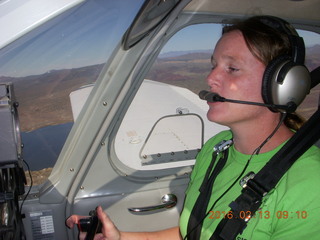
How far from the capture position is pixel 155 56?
5.60 ft

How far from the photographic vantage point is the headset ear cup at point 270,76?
1148 millimetres

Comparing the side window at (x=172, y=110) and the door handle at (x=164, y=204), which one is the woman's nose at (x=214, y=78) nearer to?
the side window at (x=172, y=110)

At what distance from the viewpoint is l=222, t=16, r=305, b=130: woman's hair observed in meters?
1.19

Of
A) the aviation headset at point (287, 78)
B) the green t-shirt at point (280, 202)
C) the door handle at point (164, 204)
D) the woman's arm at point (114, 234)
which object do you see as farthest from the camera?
the door handle at point (164, 204)

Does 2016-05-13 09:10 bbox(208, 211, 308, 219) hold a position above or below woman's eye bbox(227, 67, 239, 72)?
below

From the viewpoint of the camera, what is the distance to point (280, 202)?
1060 mm

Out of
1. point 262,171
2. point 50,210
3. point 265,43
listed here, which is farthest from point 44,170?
point 265,43

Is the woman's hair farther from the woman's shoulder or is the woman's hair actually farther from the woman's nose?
the woman's shoulder

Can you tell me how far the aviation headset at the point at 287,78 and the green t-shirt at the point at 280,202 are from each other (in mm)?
200

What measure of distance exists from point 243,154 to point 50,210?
3.71ft

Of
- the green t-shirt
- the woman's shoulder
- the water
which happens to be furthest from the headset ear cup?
the water

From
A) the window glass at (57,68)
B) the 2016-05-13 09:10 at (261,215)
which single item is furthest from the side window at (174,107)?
the 2016-05-13 09:10 at (261,215)

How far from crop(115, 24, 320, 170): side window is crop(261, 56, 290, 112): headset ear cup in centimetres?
68

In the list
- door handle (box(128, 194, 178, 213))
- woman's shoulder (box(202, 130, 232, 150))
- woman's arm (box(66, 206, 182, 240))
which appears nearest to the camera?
woman's arm (box(66, 206, 182, 240))
